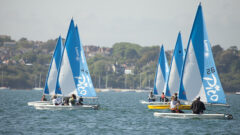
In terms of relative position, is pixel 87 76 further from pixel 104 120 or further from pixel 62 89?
pixel 104 120

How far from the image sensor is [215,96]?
38.8m

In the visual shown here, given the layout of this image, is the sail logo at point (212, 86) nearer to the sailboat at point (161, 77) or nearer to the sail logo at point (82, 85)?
the sail logo at point (82, 85)

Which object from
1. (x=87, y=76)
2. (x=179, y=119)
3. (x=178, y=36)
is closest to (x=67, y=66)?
(x=87, y=76)

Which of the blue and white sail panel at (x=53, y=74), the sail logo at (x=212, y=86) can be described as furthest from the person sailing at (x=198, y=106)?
the blue and white sail panel at (x=53, y=74)

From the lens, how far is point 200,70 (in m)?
39.6

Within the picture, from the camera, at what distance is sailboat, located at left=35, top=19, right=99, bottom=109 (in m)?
48.2

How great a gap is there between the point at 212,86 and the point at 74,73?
597 inches

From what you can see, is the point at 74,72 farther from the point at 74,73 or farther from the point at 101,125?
the point at 101,125

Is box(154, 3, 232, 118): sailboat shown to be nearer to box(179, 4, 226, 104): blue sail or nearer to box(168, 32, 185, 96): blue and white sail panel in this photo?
box(179, 4, 226, 104): blue sail

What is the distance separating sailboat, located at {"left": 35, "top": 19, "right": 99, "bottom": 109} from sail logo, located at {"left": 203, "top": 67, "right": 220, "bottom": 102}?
13.2 metres

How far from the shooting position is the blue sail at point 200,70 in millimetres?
38938

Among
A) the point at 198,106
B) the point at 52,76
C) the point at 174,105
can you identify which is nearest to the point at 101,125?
the point at 174,105

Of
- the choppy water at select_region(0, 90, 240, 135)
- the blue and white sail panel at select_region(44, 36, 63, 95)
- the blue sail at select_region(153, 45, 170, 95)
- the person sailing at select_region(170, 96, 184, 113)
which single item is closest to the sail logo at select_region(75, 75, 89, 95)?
the choppy water at select_region(0, 90, 240, 135)

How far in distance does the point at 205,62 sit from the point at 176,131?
8.19 metres
